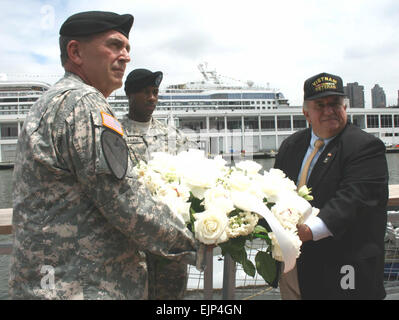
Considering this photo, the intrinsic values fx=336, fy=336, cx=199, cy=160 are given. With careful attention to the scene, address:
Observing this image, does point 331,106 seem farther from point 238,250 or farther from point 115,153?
point 115,153

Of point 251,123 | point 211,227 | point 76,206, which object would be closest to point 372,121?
point 251,123

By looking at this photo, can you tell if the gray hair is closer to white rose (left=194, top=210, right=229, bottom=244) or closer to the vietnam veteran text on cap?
white rose (left=194, top=210, right=229, bottom=244)

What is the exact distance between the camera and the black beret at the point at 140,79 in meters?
2.89

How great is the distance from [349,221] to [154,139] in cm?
183

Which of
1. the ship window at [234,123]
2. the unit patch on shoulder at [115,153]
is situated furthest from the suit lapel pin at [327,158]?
the ship window at [234,123]

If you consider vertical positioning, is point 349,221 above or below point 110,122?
below

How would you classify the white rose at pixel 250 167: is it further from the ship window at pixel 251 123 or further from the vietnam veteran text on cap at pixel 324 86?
the ship window at pixel 251 123

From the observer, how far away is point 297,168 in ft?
6.56

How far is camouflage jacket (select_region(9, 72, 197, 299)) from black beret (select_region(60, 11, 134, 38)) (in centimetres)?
25

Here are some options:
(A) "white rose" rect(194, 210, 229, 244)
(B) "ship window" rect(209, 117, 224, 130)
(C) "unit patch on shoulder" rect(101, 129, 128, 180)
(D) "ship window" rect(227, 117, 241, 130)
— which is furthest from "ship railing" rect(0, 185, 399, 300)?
(D) "ship window" rect(227, 117, 241, 130)

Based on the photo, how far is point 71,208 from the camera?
112 cm

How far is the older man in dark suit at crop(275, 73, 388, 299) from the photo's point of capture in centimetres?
162
